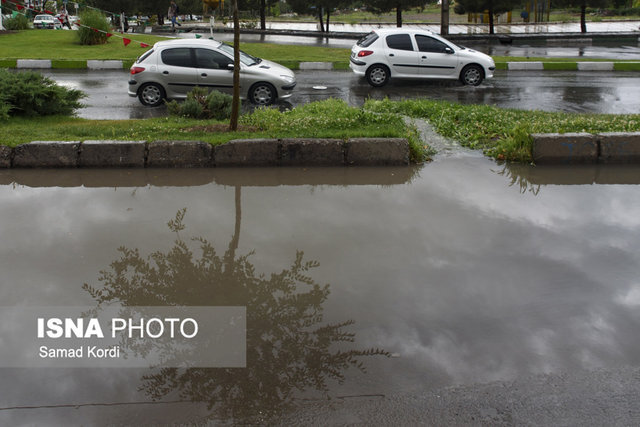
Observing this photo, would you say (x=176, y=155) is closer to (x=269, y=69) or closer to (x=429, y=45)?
(x=269, y=69)

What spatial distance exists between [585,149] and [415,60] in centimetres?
783

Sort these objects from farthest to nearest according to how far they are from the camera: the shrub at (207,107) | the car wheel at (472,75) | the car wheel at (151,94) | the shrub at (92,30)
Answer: the shrub at (92,30) → the car wheel at (472,75) → the car wheel at (151,94) → the shrub at (207,107)

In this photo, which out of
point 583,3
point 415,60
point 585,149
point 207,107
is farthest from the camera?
point 583,3

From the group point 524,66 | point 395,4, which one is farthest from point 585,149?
point 395,4

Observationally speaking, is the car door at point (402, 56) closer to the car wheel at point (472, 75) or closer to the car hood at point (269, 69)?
the car wheel at point (472, 75)

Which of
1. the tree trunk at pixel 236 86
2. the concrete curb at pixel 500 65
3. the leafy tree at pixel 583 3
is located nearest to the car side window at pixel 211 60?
the tree trunk at pixel 236 86

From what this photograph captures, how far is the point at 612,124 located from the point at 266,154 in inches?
212

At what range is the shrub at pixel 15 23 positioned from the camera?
96.2 feet

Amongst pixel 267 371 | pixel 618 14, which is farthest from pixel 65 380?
pixel 618 14

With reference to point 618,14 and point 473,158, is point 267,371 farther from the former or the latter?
point 618,14

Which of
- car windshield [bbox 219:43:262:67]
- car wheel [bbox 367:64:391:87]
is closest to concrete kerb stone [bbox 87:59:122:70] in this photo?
car windshield [bbox 219:43:262:67]

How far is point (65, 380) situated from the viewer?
3975 mm

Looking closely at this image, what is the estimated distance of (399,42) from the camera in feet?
52.1

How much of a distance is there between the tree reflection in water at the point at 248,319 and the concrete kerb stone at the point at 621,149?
5270 millimetres
